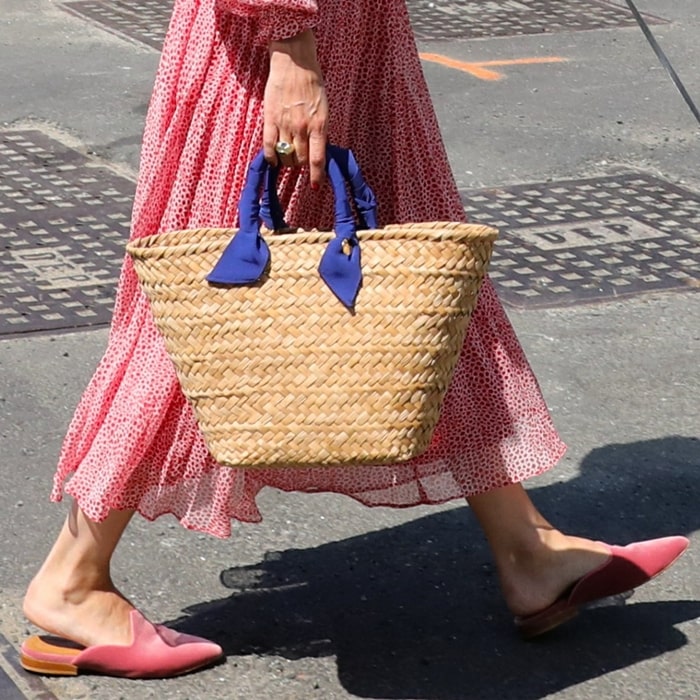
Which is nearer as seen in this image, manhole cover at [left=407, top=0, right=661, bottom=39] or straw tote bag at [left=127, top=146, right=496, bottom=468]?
straw tote bag at [left=127, top=146, right=496, bottom=468]

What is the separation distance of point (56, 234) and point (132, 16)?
11.5ft

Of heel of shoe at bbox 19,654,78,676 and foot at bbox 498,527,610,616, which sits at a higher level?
foot at bbox 498,527,610,616

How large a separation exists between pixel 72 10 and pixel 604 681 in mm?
6593

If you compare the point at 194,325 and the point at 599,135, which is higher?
the point at 194,325

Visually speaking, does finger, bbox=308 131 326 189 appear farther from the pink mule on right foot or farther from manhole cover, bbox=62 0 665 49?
manhole cover, bbox=62 0 665 49

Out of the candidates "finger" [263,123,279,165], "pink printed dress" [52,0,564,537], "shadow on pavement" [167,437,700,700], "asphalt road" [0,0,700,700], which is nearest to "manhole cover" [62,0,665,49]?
"asphalt road" [0,0,700,700]

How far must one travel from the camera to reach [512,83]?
25.4 feet

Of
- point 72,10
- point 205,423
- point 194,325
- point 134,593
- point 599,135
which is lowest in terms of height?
point 72,10

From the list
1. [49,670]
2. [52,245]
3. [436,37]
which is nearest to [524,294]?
[52,245]

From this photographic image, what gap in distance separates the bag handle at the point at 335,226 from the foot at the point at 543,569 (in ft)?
2.50

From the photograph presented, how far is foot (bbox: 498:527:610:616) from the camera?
3238 millimetres

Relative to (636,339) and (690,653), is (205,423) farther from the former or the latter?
(636,339)

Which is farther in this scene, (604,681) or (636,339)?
(636,339)

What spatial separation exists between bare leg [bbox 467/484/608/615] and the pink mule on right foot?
573mm
